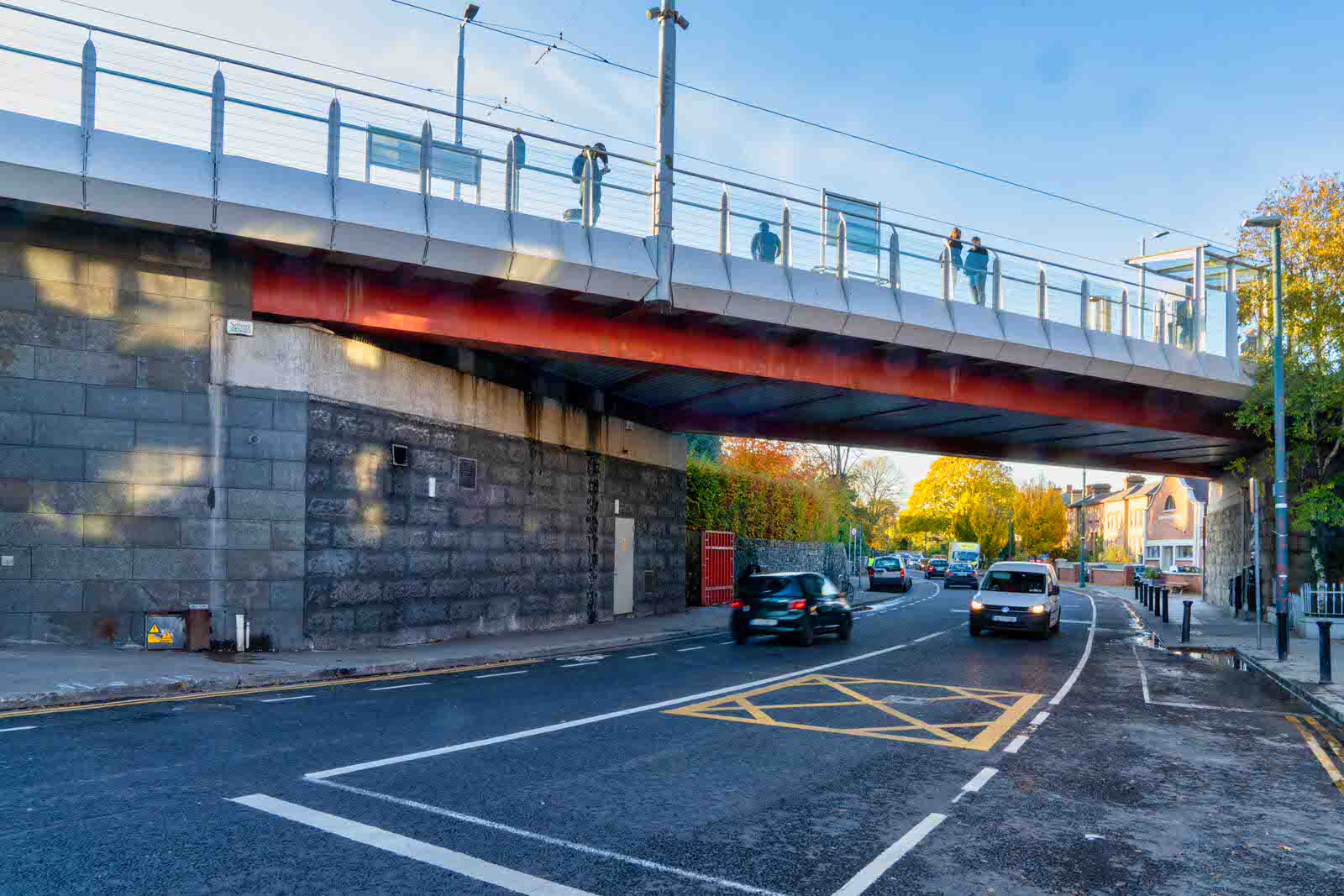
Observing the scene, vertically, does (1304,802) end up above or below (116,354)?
below

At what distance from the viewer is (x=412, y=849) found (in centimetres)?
564

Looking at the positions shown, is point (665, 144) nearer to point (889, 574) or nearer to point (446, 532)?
point (446, 532)

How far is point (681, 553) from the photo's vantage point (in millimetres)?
29828

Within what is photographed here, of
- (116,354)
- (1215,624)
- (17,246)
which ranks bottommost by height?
(1215,624)

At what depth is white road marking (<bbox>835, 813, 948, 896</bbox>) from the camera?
5270mm

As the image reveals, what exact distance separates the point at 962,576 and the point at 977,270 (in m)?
35.5

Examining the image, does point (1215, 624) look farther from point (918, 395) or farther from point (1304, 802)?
point (1304, 802)

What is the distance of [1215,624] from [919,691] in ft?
66.6

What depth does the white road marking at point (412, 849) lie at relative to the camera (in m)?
5.09

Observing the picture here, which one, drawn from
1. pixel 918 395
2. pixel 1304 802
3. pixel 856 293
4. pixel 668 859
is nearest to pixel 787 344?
pixel 856 293

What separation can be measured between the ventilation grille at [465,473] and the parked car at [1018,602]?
460 inches

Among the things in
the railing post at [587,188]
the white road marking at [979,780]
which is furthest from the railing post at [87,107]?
the white road marking at [979,780]

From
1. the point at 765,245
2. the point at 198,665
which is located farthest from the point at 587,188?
the point at 198,665

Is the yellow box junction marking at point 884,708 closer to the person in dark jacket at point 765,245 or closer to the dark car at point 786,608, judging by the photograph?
the dark car at point 786,608
